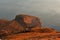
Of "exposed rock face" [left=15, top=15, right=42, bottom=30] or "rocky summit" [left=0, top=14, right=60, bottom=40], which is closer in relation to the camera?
"rocky summit" [left=0, top=14, right=60, bottom=40]

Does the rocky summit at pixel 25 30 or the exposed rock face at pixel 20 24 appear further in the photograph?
the exposed rock face at pixel 20 24

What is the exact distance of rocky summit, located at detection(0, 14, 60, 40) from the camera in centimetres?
4988

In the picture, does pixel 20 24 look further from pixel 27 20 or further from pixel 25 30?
pixel 25 30

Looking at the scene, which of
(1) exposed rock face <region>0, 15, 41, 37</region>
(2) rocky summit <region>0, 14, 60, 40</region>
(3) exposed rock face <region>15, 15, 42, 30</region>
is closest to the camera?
(2) rocky summit <region>0, 14, 60, 40</region>

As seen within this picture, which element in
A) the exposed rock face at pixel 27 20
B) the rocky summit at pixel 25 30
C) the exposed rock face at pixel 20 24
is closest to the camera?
the rocky summit at pixel 25 30

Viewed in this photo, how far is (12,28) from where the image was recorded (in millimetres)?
65500

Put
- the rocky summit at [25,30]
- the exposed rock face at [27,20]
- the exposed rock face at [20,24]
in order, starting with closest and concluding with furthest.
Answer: the rocky summit at [25,30]
the exposed rock face at [20,24]
the exposed rock face at [27,20]

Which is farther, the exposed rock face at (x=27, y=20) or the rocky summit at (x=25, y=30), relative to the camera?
the exposed rock face at (x=27, y=20)

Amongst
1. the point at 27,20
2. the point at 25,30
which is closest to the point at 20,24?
the point at 27,20

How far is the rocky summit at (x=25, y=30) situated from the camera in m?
49.9

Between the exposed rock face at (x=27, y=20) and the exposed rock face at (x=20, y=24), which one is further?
the exposed rock face at (x=27, y=20)

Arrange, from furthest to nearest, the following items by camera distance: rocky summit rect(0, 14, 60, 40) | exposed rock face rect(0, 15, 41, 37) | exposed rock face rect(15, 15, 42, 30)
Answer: exposed rock face rect(15, 15, 42, 30), exposed rock face rect(0, 15, 41, 37), rocky summit rect(0, 14, 60, 40)

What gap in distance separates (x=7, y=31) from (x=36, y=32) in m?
10.1

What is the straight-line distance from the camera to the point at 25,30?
2292 inches
